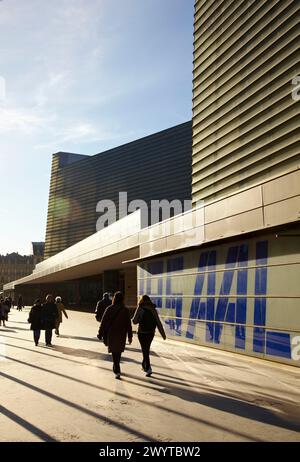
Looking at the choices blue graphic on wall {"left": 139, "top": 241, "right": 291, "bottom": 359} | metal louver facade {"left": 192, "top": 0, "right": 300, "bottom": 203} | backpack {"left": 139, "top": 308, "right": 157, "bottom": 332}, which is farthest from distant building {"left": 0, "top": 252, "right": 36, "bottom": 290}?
backpack {"left": 139, "top": 308, "right": 157, "bottom": 332}

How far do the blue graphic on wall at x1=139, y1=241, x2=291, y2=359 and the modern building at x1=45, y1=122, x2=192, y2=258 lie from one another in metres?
96.7

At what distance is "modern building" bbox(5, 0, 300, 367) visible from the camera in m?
10.4

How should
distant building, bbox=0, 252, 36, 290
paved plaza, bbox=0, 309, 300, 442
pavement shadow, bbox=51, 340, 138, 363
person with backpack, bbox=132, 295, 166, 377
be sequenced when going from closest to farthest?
paved plaza, bbox=0, 309, 300, 442, person with backpack, bbox=132, 295, 166, 377, pavement shadow, bbox=51, 340, 138, 363, distant building, bbox=0, 252, 36, 290

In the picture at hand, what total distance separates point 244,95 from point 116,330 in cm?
1324

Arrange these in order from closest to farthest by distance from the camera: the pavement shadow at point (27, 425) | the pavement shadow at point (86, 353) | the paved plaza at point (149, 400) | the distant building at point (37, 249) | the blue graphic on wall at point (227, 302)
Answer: the pavement shadow at point (27, 425), the paved plaza at point (149, 400), the blue graphic on wall at point (227, 302), the pavement shadow at point (86, 353), the distant building at point (37, 249)

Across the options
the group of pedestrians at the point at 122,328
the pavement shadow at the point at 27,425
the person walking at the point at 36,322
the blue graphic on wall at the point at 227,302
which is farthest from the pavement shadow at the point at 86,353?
the pavement shadow at the point at 27,425

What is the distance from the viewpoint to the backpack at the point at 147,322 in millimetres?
8680

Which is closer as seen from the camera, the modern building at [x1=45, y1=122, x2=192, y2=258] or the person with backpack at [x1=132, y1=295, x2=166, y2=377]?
the person with backpack at [x1=132, y1=295, x2=166, y2=377]

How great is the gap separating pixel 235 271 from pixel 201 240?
225 centimetres

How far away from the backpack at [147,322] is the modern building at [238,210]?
10.9 ft

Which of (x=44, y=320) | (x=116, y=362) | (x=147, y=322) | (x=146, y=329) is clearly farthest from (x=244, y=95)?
(x=116, y=362)

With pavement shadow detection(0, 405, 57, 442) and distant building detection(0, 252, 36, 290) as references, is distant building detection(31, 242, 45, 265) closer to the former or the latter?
distant building detection(0, 252, 36, 290)

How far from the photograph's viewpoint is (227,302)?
12578 millimetres

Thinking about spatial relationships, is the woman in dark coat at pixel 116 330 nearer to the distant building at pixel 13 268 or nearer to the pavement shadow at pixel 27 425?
the pavement shadow at pixel 27 425
